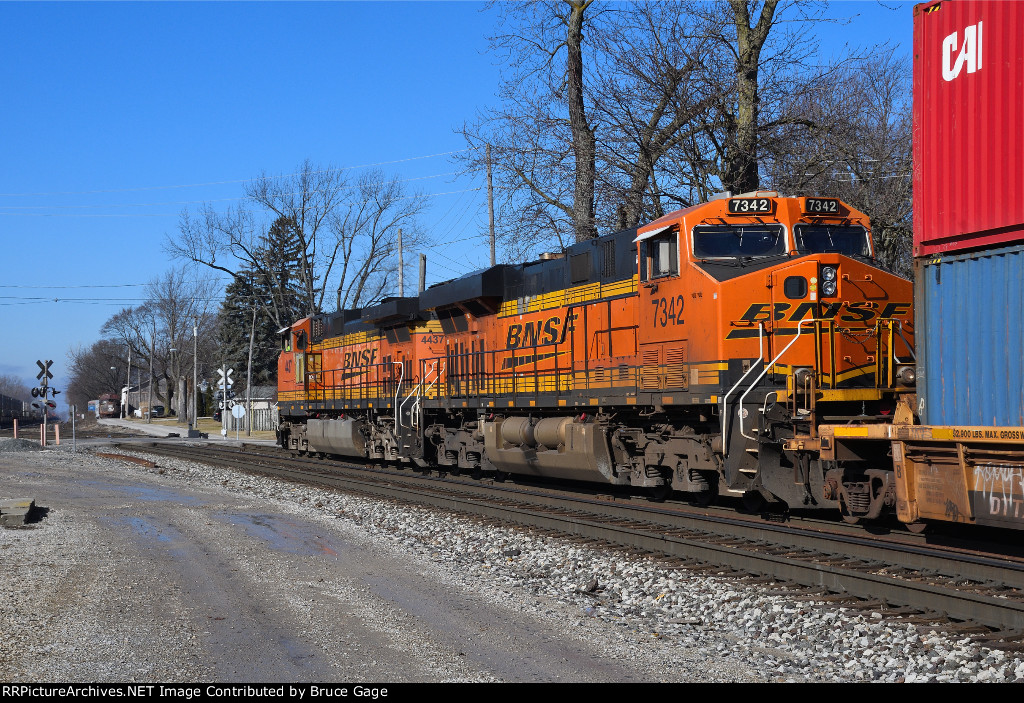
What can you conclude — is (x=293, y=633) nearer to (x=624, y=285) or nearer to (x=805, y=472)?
(x=805, y=472)

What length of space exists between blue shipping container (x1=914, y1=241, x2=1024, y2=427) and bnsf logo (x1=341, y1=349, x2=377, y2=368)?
55.5ft

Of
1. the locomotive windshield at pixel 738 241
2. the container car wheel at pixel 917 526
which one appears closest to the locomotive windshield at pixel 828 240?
the locomotive windshield at pixel 738 241

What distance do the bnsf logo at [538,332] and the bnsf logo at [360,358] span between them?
7204mm

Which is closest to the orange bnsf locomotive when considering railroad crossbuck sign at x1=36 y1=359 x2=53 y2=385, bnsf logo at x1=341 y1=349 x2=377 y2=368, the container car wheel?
the container car wheel

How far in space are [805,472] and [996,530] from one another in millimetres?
1997

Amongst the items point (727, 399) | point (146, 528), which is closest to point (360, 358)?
point (146, 528)

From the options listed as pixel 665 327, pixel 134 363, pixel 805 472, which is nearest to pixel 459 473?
pixel 665 327

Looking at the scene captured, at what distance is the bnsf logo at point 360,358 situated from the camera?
24.3 meters

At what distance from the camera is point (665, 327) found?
42.3 ft

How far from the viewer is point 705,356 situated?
39.4 feet

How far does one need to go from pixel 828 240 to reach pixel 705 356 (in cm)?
218

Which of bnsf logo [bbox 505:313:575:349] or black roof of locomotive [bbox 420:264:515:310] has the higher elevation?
black roof of locomotive [bbox 420:264:515:310]

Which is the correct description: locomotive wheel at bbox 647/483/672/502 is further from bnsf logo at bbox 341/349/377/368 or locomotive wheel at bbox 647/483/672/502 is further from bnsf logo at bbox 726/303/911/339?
bnsf logo at bbox 341/349/377/368

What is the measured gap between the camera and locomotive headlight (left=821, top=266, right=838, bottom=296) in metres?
11.5
